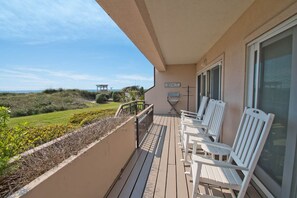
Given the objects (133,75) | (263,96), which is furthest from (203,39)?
(133,75)

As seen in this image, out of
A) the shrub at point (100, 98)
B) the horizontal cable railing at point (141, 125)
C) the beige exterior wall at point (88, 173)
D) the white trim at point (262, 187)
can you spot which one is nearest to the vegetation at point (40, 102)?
the shrub at point (100, 98)

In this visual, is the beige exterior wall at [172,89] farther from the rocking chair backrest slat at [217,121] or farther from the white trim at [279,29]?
the white trim at [279,29]

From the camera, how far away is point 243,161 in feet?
5.18

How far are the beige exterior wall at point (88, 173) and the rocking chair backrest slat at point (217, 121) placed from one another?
1.52 metres

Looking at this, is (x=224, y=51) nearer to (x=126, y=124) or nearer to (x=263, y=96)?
(x=263, y=96)

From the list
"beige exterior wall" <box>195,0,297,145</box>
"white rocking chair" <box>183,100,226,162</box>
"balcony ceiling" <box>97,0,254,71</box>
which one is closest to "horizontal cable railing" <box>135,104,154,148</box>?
"white rocking chair" <box>183,100,226,162</box>

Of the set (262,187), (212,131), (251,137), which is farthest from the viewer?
(212,131)

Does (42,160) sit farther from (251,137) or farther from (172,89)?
(172,89)

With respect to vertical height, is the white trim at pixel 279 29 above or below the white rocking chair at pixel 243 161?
above

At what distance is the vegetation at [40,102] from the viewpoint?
8569 millimetres

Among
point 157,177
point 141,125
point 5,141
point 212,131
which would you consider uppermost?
point 5,141

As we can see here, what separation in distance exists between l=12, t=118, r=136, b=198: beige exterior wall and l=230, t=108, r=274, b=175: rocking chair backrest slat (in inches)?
55.9

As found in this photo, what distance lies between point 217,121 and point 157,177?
4.55 feet

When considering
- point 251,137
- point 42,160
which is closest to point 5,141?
point 42,160
